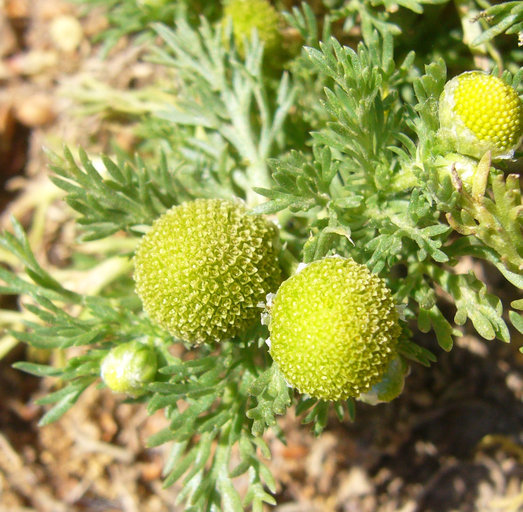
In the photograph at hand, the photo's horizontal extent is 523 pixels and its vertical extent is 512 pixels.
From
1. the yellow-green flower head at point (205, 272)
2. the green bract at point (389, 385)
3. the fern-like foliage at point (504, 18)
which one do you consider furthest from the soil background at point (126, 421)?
the fern-like foliage at point (504, 18)

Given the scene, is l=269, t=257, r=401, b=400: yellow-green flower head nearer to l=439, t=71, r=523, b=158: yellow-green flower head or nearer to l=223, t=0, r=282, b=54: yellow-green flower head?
l=439, t=71, r=523, b=158: yellow-green flower head

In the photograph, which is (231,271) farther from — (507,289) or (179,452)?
(507,289)

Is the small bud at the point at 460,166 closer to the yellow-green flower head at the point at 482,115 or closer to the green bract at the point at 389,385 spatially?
the yellow-green flower head at the point at 482,115

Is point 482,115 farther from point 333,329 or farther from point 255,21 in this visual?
point 255,21

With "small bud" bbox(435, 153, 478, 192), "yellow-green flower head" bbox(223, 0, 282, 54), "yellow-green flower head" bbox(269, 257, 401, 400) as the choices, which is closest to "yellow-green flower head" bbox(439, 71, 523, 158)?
"small bud" bbox(435, 153, 478, 192)

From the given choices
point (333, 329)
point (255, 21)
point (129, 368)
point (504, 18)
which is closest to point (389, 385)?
point (333, 329)

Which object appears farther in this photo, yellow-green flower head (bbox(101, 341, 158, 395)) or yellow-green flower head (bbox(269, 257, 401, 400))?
yellow-green flower head (bbox(101, 341, 158, 395))

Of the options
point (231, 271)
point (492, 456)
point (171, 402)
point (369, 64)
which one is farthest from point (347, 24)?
point (492, 456)
